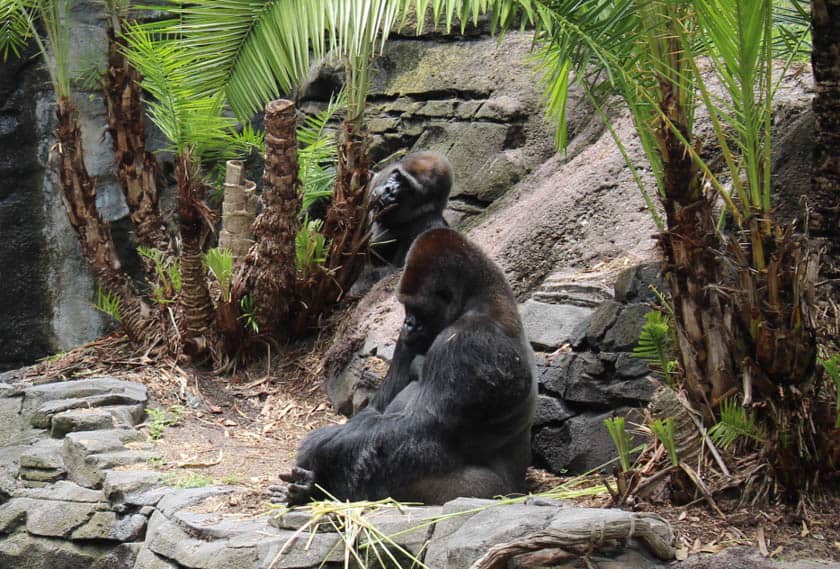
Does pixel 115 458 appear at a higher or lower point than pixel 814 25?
lower

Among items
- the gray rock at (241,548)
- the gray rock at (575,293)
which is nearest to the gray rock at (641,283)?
the gray rock at (575,293)

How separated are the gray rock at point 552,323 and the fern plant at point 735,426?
2.01 metres

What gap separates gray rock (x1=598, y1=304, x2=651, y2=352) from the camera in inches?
217

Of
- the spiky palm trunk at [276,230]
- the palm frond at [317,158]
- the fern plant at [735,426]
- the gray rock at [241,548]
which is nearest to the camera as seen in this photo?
the fern plant at [735,426]

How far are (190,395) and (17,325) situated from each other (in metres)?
4.70

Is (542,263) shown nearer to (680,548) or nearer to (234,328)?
(234,328)

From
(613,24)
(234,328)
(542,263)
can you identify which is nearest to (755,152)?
(613,24)

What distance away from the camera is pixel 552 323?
236 inches

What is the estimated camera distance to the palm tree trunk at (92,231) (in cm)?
843

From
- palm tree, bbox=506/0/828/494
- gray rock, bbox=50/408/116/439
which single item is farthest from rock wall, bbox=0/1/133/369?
palm tree, bbox=506/0/828/494

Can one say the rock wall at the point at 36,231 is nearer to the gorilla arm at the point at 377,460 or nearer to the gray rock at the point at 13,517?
the gray rock at the point at 13,517

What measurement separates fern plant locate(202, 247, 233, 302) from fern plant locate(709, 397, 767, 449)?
4.97 meters

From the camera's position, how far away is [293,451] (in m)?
6.71

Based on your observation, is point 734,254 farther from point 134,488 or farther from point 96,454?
point 96,454
